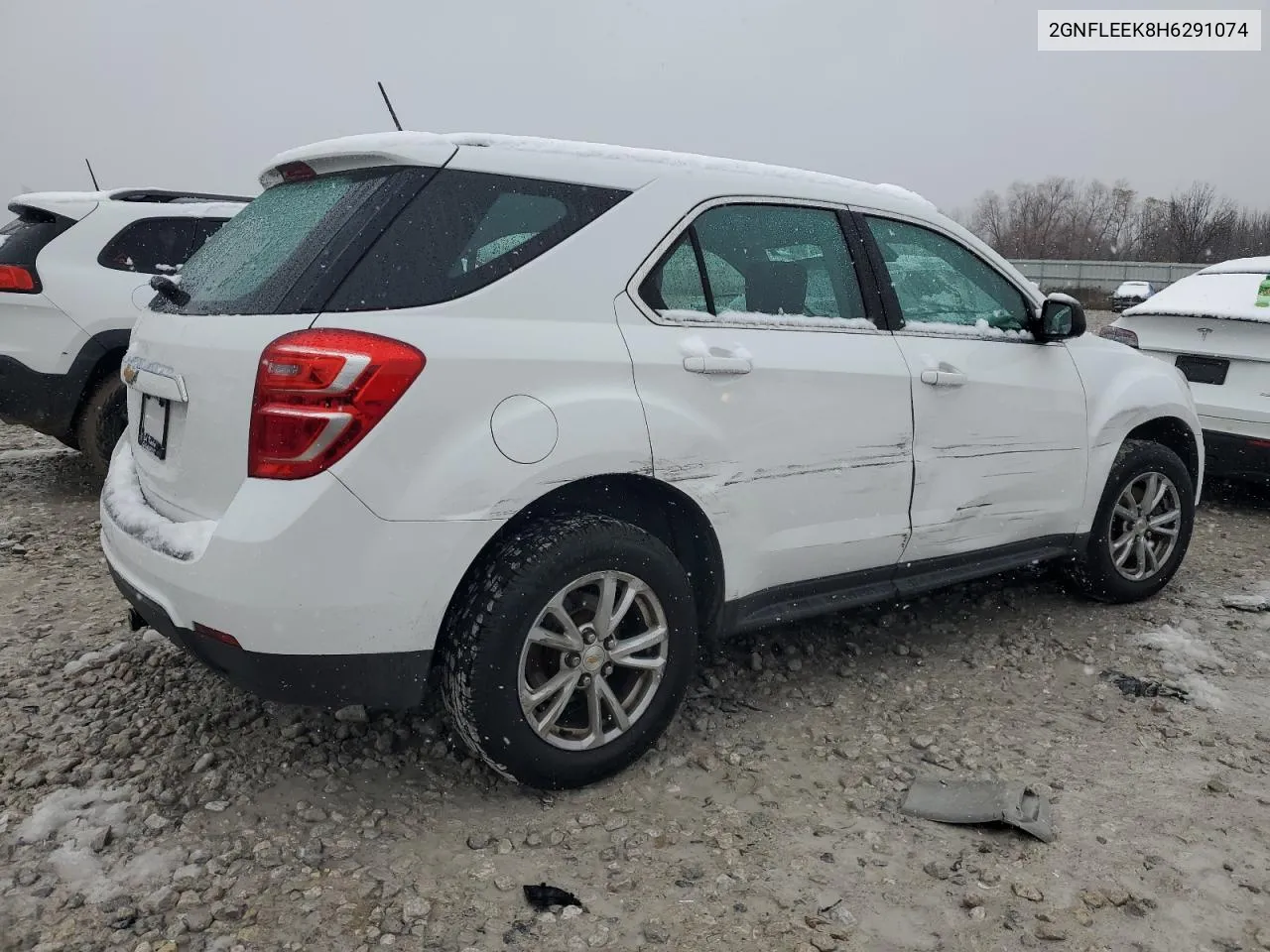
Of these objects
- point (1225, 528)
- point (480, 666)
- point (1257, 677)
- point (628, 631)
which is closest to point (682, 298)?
point (628, 631)

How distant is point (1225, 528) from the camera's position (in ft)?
19.3

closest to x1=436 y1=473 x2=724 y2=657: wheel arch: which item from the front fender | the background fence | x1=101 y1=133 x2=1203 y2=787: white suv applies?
x1=101 y1=133 x2=1203 y2=787: white suv

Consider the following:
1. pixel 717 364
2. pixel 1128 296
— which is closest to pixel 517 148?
pixel 717 364

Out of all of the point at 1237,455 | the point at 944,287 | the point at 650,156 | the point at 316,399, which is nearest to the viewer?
the point at 316,399

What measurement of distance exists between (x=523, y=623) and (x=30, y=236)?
4.73 metres

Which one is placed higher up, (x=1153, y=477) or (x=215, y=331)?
(x=215, y=331)

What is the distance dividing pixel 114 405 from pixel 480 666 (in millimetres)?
4126

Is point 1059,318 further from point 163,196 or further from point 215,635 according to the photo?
point 163,196

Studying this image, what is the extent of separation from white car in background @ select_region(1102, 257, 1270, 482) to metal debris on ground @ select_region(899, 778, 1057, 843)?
3933 mm

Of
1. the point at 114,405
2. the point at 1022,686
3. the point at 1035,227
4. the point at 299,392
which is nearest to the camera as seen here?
the point at 299,392

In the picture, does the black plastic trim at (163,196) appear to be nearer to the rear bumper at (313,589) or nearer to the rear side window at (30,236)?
the rear side window at (30,236)

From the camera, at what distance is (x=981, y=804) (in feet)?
8.87

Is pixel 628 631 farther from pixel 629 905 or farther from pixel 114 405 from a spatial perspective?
pixel 114 405

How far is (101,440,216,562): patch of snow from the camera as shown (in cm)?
238
